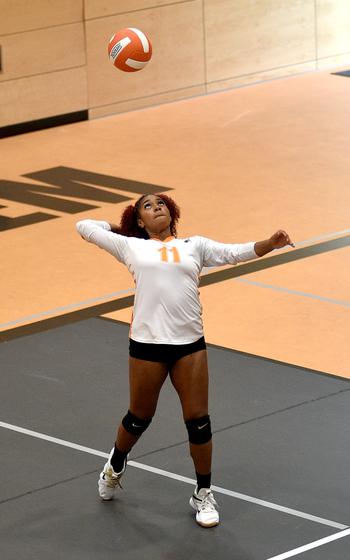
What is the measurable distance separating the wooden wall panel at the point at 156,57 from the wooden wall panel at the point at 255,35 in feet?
0.90

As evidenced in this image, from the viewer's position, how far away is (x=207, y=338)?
10.9 metres

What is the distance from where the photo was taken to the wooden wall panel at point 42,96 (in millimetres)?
17969

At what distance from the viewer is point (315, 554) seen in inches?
289

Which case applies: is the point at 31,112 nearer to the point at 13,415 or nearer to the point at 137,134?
the point at 137,134

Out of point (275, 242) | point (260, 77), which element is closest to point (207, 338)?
point (275, 242)

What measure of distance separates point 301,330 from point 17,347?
2.29 meters

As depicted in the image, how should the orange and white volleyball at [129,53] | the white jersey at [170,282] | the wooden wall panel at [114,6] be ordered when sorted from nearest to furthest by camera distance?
the white jersey at [170,282], the orange and white volleyball at [129,53], the wooden wall panel at [114,6]

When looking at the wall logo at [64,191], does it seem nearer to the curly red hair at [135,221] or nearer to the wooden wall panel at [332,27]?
the wooden wall panel at [332,27]

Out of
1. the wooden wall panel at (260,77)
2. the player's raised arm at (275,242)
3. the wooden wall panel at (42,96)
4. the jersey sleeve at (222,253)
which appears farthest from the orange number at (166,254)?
the wooden wall panel at (260,77)

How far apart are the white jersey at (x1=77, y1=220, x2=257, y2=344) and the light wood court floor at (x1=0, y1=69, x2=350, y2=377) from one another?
9.06ft

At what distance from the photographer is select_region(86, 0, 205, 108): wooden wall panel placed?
1872 centimetres

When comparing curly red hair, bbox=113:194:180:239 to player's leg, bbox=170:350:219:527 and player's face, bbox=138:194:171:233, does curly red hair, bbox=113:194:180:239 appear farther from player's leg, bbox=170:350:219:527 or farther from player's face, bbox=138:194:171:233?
player's leg, bbox=170:350:219:527

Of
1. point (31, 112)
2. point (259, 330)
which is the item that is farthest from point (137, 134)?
point (259, 330)

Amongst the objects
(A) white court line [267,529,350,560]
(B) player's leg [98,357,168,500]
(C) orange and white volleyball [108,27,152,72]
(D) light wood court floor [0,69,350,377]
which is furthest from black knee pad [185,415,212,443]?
(C) orange and white volleyball [108,27,152,72]
